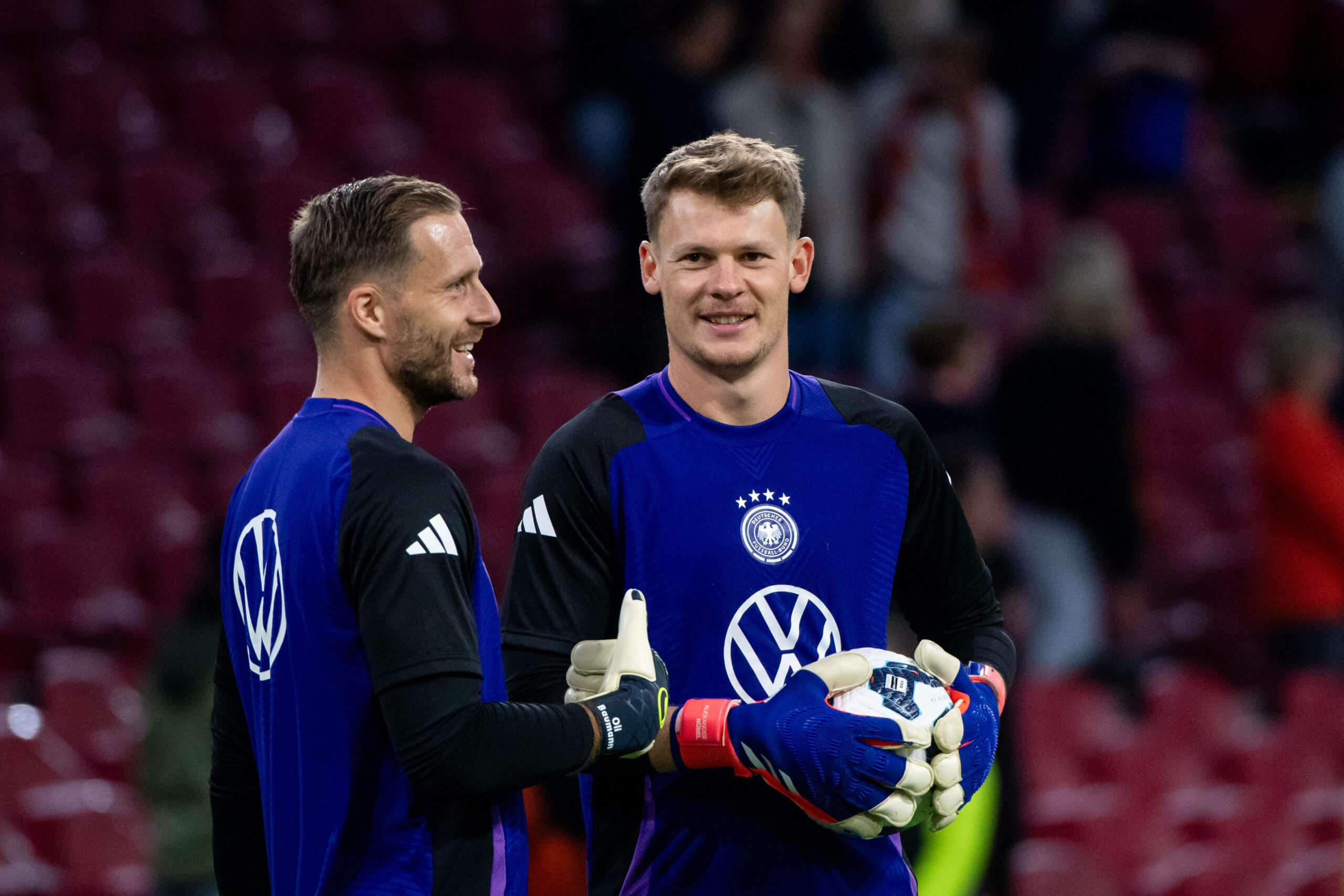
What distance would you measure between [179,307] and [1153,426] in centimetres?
506

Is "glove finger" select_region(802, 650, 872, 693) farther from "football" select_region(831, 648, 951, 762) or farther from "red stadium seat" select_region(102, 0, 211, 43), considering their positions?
"red stadium seat" select_region(102, 0, 211, 43)

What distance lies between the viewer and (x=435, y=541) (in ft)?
7.16

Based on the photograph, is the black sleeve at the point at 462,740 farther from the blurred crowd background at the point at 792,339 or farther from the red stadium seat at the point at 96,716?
the red stadium seat at the point at 96,716

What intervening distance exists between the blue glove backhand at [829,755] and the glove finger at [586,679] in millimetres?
217

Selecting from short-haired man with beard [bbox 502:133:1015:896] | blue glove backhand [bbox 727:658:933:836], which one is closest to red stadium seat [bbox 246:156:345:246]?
short-haired man with beard [bbox 502:133:1015:896]

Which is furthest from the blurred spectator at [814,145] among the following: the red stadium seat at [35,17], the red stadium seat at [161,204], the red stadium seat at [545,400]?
the red stadium seat at [35,17]

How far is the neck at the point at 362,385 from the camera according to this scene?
240 centimetres

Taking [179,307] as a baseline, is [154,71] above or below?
above

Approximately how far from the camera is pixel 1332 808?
276 inches

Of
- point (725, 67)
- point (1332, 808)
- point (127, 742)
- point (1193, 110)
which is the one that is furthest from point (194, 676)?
point (1193, 110)

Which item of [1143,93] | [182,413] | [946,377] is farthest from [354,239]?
[1143,93]

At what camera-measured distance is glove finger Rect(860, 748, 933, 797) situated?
2.34m

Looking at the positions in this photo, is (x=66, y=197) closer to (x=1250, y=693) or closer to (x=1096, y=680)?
(x=1096, y=680)

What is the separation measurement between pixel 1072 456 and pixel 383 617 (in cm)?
437
